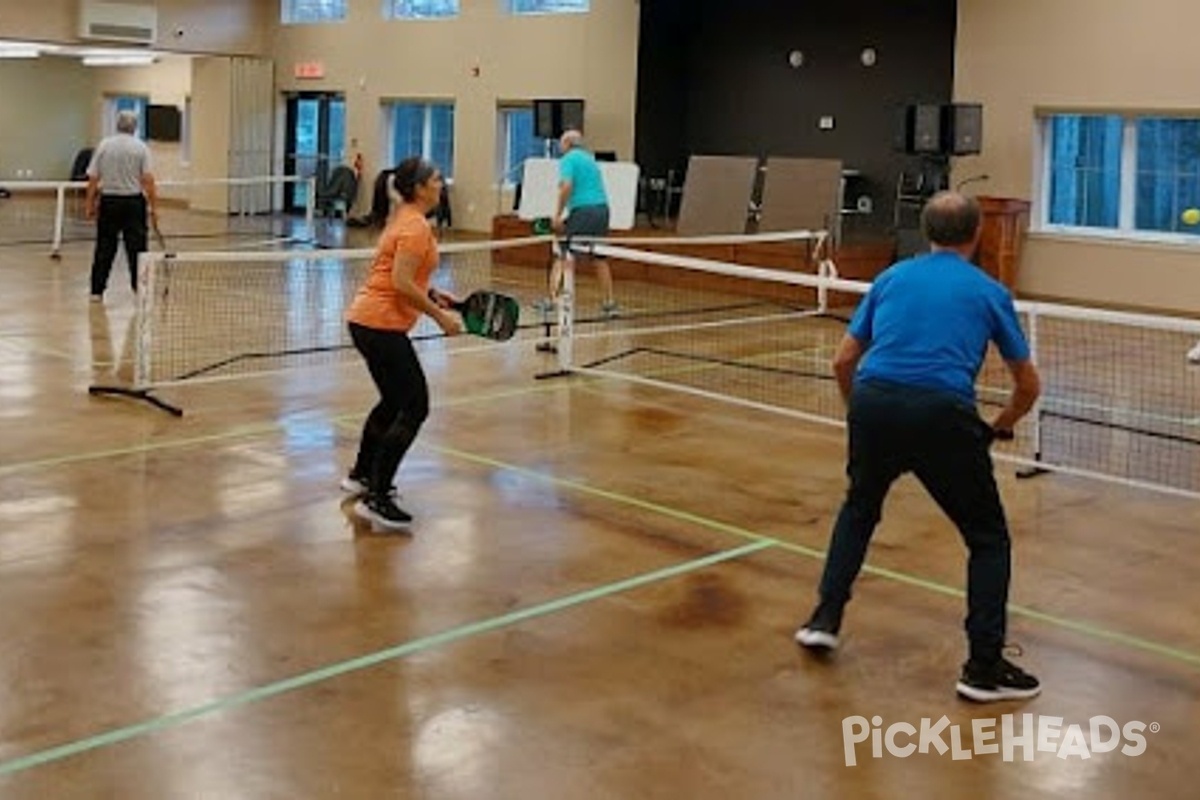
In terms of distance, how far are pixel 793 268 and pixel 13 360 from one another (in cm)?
812

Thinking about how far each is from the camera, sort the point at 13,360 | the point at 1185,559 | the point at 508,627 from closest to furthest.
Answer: the point at 508,627
the point at 1185,559
the point at 13,360

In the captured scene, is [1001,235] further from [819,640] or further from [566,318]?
[819,640]

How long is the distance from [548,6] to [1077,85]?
845cm

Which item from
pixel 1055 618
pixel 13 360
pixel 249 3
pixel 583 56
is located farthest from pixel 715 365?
pixel 249 3

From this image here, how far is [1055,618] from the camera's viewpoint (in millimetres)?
4895

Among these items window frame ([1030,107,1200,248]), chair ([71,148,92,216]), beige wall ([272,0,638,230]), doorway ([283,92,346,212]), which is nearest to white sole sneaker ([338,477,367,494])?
window frame ([1030,107,1200,248])

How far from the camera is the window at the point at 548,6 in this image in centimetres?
2034

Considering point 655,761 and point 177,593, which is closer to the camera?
point 655,761

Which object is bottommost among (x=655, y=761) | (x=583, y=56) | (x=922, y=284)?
(x=655, y=761)

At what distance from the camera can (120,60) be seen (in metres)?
26.5

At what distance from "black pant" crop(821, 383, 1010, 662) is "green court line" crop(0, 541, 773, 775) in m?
1.20

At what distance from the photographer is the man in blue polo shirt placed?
4043 mm

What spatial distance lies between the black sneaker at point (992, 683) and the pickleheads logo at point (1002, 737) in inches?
4.2

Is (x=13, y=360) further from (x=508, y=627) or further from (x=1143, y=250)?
(x=1143, y=250)
